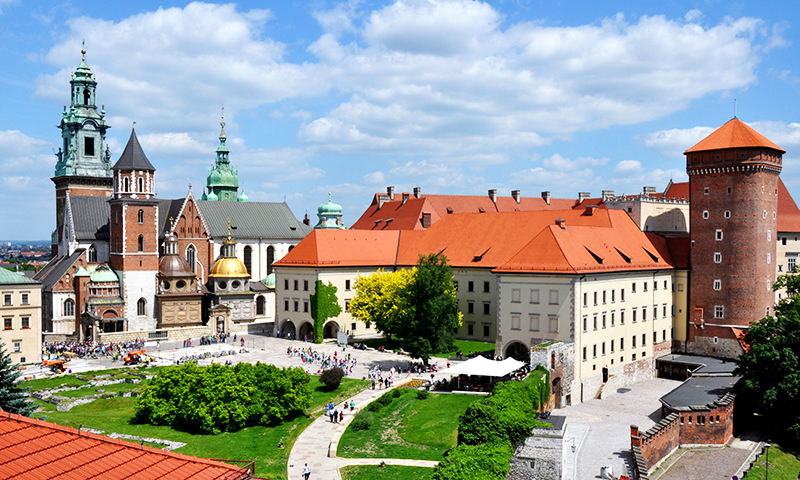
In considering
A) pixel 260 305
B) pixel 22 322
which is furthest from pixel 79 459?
pixel 260 305

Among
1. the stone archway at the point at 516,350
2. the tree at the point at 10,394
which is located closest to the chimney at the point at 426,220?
the stone archway at the point at 516,350

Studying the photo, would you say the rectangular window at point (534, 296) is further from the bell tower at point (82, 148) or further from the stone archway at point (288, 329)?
the bell tower at point (82, 148)

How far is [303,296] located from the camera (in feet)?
240

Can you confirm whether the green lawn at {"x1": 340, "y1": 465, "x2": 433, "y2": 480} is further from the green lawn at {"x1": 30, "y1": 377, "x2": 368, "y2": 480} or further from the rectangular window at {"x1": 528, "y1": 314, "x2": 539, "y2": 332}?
the rectangular window at {"x1": 528, "y1": 314, "x2": 539, "y2": 332}

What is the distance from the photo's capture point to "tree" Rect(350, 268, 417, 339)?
62812 mm

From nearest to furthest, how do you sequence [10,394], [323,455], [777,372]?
[10,394] → [323,455] → [777,372]

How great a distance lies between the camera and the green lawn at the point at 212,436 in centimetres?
3653

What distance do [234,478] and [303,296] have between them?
57.4 metres

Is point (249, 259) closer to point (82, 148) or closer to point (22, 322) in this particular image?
point (82, 148)

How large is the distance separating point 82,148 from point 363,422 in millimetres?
73024

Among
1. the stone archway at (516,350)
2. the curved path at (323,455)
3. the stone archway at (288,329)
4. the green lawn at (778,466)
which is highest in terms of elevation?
the stone archway at (516,350)

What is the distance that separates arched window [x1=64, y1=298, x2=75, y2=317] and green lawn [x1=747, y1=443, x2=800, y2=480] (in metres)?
68.9

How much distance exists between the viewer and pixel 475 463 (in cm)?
3022

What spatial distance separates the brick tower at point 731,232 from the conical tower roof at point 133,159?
195 ft
